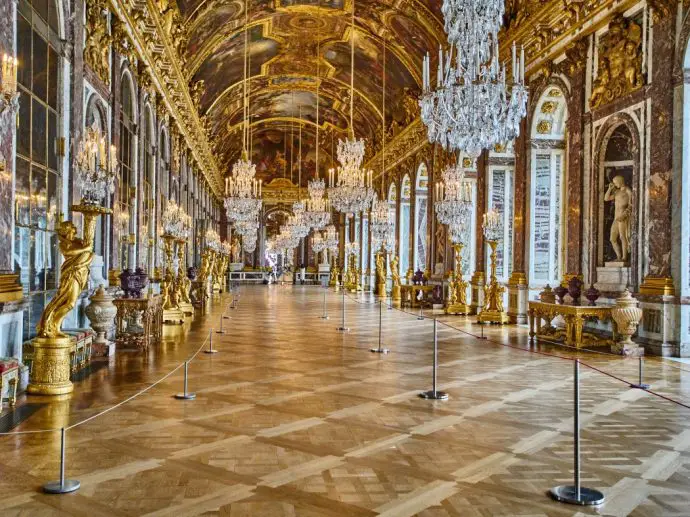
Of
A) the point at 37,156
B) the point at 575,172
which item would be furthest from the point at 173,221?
the point at 575,172

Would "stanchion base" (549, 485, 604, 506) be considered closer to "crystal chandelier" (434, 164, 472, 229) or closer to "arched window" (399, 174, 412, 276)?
"crystal chandelier" (434, 164, 472, 229)

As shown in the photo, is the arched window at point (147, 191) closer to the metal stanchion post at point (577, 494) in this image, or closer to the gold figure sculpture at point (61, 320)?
the gold figure sculpture at point (61, 320)

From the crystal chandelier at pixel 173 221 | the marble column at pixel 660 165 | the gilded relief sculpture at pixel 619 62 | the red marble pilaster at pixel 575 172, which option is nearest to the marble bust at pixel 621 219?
the red marble pilaster at pixel 575 172

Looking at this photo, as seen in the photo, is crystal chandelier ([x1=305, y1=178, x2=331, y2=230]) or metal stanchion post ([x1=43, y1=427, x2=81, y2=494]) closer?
metal stanchion post ([x1=43, y1=427, x2=81, y2=494])

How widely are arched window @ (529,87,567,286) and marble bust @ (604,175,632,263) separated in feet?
11.1

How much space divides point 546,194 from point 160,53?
33.4 ft

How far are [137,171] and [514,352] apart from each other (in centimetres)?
924

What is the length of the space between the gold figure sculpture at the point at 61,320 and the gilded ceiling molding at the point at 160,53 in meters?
6.85

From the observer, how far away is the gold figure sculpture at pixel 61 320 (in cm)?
675

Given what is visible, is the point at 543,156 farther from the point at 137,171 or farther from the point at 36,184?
the point at 36,184

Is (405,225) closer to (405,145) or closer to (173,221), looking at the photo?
(405,145)

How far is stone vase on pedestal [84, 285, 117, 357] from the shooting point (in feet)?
30.1

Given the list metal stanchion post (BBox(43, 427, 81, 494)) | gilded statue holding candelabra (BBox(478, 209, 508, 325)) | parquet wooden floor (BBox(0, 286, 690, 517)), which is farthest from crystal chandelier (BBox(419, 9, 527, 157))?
gilded statue holding candelabra (BBox(478, 209, 508, 325))

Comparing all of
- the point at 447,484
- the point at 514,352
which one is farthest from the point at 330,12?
the point at 447,484
